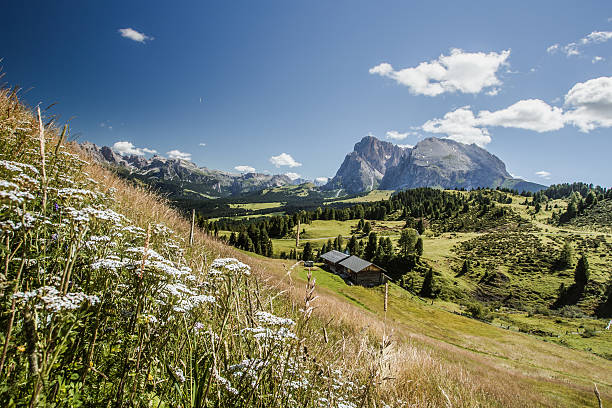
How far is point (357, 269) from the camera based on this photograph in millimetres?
86375

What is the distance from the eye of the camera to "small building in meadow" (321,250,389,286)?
8639 centimetres

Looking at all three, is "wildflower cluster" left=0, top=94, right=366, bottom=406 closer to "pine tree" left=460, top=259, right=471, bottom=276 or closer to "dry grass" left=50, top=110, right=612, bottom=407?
"dry grass" left=50, top=110, right=612, bottom=407

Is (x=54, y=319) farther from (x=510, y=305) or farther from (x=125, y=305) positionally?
(x=510, y=305)

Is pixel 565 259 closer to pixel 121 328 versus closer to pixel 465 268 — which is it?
pixel 465 268

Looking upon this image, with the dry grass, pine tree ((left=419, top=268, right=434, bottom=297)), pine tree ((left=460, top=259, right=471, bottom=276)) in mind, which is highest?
the dry grass

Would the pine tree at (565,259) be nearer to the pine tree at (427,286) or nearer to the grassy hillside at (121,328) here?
the pine tree at (427,286)

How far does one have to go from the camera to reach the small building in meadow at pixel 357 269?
86.4 metres


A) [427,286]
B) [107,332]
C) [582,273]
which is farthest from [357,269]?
[582,273]

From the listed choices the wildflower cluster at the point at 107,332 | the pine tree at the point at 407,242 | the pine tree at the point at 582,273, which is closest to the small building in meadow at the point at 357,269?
Result: the pine tree at the point at 407,242

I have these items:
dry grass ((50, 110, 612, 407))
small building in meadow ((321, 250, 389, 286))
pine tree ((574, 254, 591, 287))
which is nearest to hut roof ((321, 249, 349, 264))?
small building in meadow ((321, 250, 389, 286))

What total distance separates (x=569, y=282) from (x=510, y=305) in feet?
98.7

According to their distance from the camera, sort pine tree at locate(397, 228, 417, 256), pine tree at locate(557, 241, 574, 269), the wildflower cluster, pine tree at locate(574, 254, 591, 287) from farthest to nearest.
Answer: pine tree at locate(397, 228, 417, 256) → pine tree at locate(557, 241, 574, 269) → pine tree at locate(574, 254, 591, 287) → the wildflower cluster

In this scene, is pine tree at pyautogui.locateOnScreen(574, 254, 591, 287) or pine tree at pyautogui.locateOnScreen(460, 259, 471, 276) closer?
pine tree at pyautogui.locateOnScreen(574, 254, 591, 287)

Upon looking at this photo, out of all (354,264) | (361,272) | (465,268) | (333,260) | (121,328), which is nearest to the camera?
(121,328)
